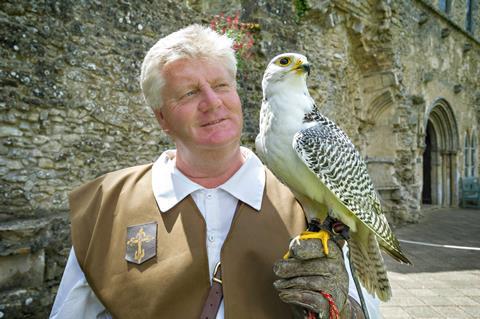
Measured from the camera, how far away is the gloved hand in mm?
1191

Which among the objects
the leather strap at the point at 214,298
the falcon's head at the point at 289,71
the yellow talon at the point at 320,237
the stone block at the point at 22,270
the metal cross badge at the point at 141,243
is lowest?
the stone block at the point at 22,270

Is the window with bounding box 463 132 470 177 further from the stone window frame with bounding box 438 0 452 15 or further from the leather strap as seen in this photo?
the leather strap

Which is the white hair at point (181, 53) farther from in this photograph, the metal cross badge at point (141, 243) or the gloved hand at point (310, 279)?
the gloved hand at point (310, 279)

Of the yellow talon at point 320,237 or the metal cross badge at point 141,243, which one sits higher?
the yellow talon at point 320,237

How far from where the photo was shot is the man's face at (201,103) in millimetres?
1442

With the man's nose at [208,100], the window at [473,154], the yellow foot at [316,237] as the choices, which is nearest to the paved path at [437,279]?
the yellow foot at [316,237]

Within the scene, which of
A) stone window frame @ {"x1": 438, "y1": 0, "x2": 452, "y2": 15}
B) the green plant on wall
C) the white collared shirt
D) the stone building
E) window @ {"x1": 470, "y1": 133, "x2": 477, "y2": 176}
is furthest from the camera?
window @ {"x1": 470, "y1": 133, "x2": 477, "y2": 176}

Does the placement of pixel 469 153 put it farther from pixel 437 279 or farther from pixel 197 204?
pixel 197 204

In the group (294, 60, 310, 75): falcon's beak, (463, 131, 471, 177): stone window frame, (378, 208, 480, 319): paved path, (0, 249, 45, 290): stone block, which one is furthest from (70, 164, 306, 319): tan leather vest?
(463, 131, 471, 177): stone window frame

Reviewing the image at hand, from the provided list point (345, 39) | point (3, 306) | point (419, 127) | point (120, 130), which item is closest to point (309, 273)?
point (3, 306)

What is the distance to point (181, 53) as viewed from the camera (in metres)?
1.44

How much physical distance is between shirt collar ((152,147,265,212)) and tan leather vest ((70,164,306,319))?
3cm

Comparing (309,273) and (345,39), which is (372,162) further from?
(309,273)

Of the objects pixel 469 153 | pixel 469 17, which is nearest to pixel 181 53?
pixel 469 153
